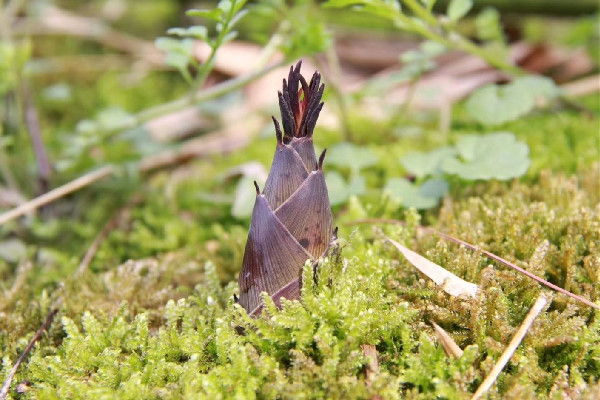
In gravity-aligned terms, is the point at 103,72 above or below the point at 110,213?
above

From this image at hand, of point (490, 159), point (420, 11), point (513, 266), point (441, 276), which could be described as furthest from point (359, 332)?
point (420, 11)

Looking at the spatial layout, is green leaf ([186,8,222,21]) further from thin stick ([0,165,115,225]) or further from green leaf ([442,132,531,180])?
thin stick ([0,165,115,225])

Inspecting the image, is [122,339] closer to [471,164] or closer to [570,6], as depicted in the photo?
[471,164]

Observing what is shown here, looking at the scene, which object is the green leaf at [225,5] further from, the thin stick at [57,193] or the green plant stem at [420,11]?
the thin stick at [57,193]

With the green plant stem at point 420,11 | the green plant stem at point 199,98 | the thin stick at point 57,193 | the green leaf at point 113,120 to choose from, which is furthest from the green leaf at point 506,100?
the thin stick at point 57,193

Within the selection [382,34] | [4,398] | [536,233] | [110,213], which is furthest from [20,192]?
[382,34]
